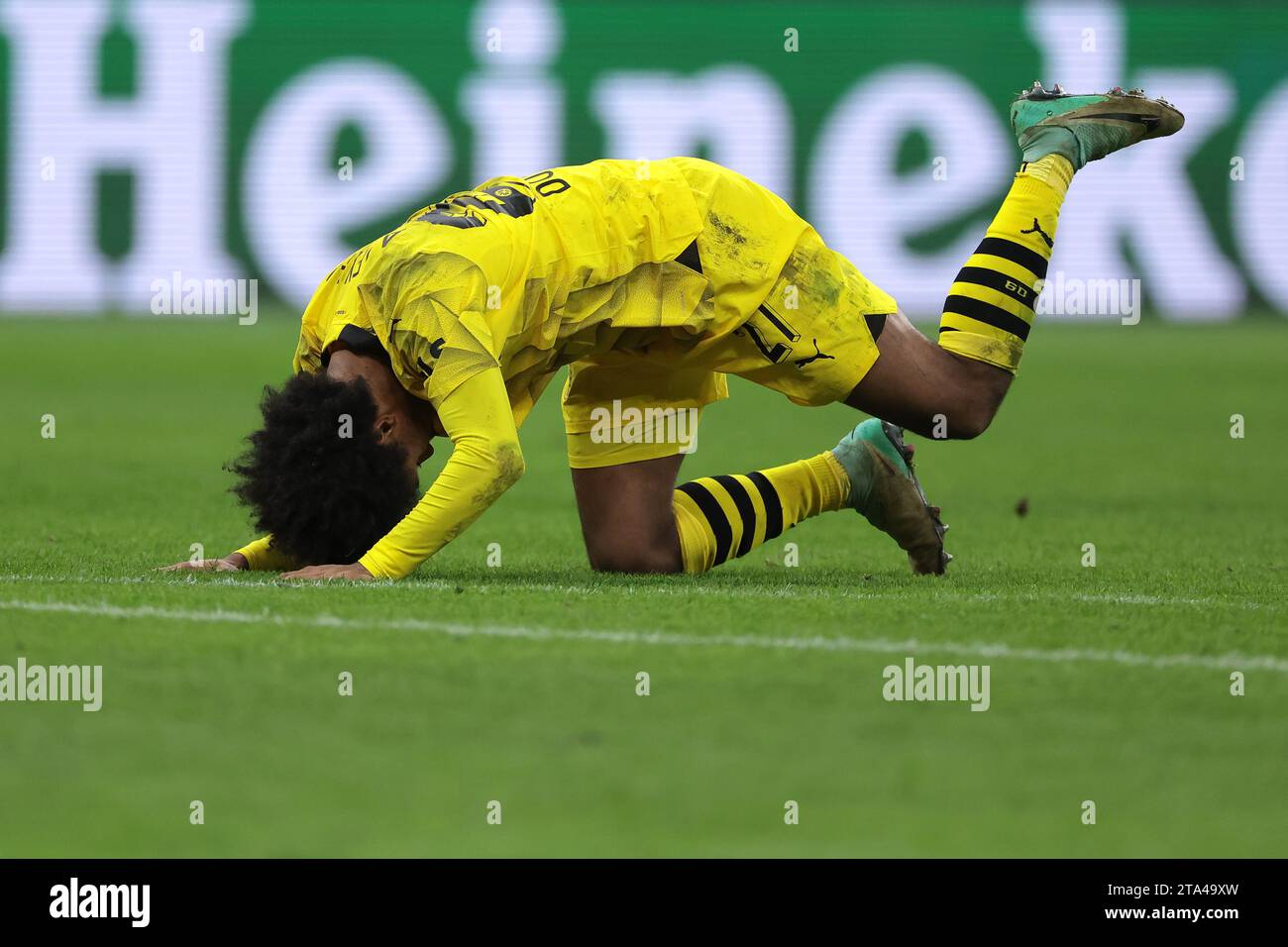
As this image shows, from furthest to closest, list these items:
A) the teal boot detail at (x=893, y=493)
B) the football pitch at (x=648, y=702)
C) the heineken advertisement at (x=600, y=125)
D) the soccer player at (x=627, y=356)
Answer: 1. the heineken advertisement at (x=600, y=125)
2. the teal boot detail at (x=893, y=493)
3. the soccer player at (x=627, y=356)
4. the football pitch at (x=648, y=702)

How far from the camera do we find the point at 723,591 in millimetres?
5219

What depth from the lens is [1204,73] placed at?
19422 mm

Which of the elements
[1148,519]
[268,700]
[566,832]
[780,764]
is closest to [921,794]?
[780,764]

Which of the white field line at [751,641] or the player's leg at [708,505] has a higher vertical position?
the player's leg at [708,505]

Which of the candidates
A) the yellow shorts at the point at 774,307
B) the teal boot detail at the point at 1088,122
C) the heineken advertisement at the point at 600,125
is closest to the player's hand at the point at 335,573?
the yellow shorts at the point at 774,307

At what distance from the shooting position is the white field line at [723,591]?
5.07m

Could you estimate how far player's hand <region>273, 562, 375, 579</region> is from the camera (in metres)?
4.97

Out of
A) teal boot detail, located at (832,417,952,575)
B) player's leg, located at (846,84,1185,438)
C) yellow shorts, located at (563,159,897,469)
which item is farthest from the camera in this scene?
teal boot detail, located at (832,417,952,575)

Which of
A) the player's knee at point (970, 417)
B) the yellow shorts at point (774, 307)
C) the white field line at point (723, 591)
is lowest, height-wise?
the white field line at point (723, 591)

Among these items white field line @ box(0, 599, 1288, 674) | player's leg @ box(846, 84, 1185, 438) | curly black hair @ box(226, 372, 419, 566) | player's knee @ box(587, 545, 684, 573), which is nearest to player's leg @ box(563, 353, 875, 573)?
player's knee @ box(587, 545, 684, 573)

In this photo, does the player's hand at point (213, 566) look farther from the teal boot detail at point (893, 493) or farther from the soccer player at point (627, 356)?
the teal boot detail at point (893, 493)

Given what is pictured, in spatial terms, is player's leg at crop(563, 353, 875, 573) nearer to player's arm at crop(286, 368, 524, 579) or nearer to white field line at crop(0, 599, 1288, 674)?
player's arm at crop(286, 368, 524, 579)

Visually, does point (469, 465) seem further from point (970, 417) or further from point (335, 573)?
point (970, 417)

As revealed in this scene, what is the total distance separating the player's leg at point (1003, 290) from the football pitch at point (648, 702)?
0.53 meters
